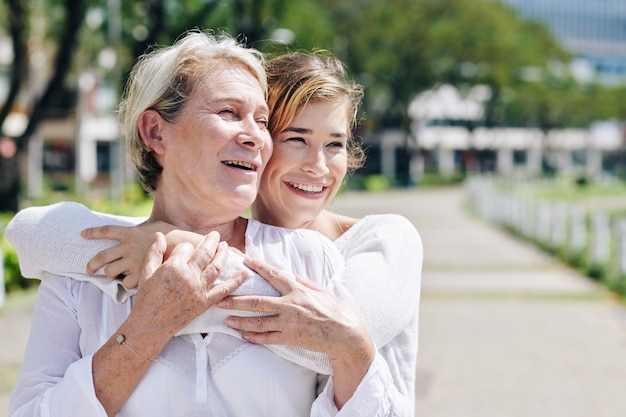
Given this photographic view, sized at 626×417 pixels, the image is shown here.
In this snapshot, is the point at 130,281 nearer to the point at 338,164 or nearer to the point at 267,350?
the point at 267,350

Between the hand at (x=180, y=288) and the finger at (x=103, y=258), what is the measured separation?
11cm

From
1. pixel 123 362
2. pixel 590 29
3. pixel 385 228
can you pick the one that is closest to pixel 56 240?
pixel 123 362

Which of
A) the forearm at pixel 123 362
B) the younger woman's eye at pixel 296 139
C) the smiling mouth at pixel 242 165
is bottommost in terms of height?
the forearm at pixel 123 362

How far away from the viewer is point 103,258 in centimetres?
209

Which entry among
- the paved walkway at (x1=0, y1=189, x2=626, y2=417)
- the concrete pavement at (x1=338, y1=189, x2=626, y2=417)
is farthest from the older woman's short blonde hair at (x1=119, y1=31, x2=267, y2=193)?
the concrete pavement at (x1=338, y1=189, x2=626, y2=417)

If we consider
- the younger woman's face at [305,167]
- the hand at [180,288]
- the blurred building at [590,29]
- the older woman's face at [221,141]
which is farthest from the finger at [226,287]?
the blurred building at [590,29]

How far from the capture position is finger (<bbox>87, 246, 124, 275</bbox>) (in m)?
2.08

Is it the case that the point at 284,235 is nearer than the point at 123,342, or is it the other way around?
the point at 123,342

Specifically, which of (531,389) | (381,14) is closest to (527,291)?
(531,389)

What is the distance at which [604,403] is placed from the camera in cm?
719

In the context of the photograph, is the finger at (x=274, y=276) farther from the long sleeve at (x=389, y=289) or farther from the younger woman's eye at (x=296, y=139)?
the younger woman's eye at (x=296, y=139)

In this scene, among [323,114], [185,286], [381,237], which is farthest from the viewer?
[323,114]

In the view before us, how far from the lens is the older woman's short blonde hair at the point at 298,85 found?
7.80ft

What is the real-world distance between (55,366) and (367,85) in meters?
49.5
